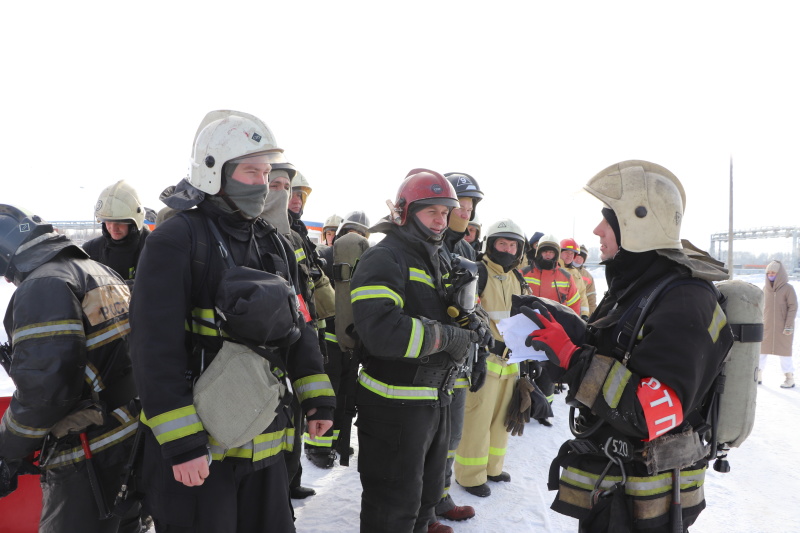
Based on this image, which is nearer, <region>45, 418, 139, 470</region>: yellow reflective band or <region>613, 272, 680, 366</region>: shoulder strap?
<region>613, 272, 680, 366</region>: shoulder strap

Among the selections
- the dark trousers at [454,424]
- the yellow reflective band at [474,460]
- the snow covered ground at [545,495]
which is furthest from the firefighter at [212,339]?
the yellow reflective band at [474,460]

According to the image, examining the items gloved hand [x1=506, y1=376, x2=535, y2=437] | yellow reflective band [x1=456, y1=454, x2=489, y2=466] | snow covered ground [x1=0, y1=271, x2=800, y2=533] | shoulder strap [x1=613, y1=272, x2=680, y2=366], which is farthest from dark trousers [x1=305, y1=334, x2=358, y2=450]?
shoulder strap [x1=613, y1=272, x2=680, y2=366]

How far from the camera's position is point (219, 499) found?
1.96 m

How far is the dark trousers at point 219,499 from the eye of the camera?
1923 millimetres

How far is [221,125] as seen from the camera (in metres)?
2.24

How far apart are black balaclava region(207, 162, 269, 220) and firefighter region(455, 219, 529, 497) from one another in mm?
2631

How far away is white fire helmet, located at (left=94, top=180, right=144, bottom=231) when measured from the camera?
417 cm

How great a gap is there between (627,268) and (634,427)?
2.60 ft

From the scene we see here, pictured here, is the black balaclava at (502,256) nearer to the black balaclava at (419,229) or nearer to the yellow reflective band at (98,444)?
the black balaclava at (419,229)

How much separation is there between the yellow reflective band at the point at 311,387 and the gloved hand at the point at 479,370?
1.45 metres

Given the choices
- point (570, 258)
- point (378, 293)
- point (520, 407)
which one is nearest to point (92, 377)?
point (378, 293)

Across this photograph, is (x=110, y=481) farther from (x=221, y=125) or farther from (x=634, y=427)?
(x=634, y=427)

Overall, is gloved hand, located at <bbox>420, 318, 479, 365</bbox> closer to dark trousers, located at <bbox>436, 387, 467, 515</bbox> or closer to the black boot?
dark trousers, located at <bbox>436, 387, 467, 515</bbox>

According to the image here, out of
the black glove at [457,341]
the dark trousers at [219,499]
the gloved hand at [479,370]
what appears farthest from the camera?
the gloved hand at [479,370]
